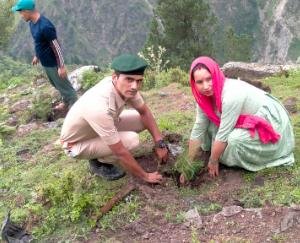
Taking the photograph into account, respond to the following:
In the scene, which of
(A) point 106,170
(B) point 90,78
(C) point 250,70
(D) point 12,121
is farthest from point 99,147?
(C) point 250,70

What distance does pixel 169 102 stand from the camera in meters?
7.45

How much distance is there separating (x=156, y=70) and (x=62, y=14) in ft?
306

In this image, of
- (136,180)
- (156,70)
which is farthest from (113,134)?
(156,70)

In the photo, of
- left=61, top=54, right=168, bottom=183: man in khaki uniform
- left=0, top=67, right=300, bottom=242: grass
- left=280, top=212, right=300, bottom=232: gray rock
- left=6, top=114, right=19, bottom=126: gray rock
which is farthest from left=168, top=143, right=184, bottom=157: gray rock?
left=6, top=114, right=19, bottom=126: gray rock

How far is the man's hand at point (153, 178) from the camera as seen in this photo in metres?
4.38

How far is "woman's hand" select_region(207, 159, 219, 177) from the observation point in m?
4.46

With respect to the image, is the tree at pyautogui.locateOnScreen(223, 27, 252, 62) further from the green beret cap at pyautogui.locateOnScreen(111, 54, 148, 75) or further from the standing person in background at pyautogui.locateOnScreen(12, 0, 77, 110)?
the green beret cap at pyautogui.locateOnScreen(111, 54, 148, 75)

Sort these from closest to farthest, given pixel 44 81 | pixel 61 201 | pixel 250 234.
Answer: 1. pixel 250 234
2. pixel 61 201
3. pixel 44 81

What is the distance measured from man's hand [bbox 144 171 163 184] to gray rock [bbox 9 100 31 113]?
443cm

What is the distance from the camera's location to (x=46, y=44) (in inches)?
257

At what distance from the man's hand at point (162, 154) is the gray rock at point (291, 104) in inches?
86.8

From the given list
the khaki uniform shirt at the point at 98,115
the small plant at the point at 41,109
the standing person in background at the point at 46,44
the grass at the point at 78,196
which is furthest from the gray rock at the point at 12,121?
the khaki uniform shirt at the point at 98,115

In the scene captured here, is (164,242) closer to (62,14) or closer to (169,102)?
(169,102)

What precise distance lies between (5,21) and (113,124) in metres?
17.6
